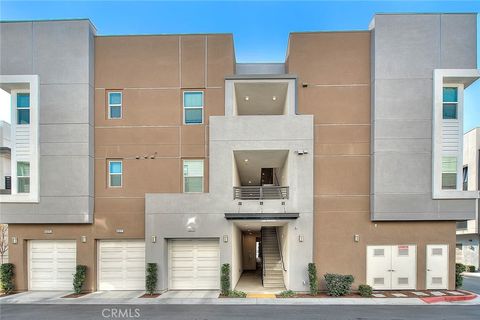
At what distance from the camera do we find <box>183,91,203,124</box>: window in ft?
43.0

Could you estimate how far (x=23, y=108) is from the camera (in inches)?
513

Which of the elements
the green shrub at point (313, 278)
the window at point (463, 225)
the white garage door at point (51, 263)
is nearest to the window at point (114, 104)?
the white garage door at point (51, 263)

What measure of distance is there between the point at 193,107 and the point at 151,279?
7503mm

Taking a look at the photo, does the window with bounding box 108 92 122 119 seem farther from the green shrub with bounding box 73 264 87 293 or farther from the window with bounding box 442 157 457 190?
the window with bounding box 442 157 457 190

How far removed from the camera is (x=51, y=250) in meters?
13.0

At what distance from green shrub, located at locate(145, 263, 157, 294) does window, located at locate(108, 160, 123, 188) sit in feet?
12.8

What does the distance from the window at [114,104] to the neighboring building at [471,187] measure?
25.0 m

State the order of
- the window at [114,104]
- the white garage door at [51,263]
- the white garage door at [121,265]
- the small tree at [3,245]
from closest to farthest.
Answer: the white garage door at [121,265] → the white garage door at [51,263] → the window at [114,104] → the small tree at [3,245]

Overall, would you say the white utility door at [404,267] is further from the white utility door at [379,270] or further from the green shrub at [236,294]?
the green shrub at [236,294]

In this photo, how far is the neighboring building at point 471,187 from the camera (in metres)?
22.2

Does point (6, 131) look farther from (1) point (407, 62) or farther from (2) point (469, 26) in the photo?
(2) point (469, 26)

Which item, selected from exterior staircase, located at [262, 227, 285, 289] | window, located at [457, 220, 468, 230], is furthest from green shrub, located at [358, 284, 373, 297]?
window, located at [457, 220, 468, 230]

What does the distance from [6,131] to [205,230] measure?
15657 millimetres

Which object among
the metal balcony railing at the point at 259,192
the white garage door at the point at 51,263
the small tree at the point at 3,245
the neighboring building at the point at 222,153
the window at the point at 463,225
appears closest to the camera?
the neighboring building at the point at 222,153
